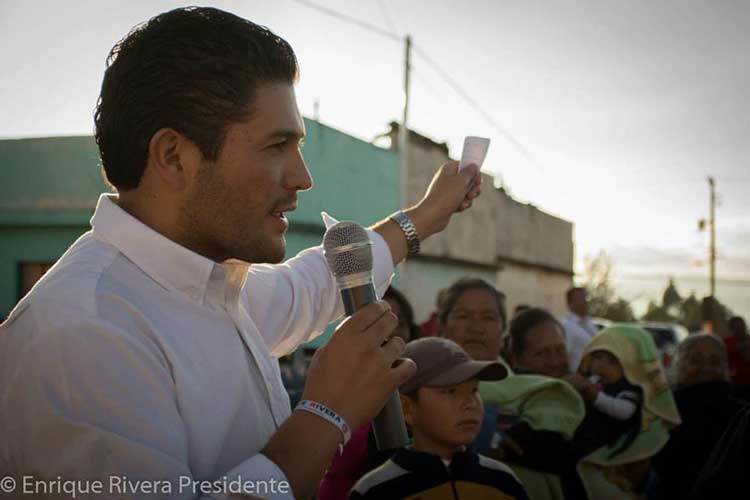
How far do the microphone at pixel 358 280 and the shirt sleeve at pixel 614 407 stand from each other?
3.07 m

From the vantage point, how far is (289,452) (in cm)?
125

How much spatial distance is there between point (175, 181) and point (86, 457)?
627 mm

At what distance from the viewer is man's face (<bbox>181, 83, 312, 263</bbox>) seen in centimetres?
149

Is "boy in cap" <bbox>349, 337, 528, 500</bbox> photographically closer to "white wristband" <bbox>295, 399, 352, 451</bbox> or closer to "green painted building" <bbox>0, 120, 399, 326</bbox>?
"white wristband" <bbox>295, 399, 352, 451</bbox>

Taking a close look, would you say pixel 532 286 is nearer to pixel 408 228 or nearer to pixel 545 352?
pixel 545 352

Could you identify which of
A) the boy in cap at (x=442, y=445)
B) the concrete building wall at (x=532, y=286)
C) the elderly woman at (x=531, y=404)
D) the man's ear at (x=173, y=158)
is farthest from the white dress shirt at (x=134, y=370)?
the concrete building wall at (x=532, y=286)

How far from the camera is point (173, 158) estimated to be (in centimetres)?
148

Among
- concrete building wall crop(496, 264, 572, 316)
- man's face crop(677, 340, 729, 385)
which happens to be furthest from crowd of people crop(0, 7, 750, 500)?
concrete building wall crop(496, 264, 572, 316)

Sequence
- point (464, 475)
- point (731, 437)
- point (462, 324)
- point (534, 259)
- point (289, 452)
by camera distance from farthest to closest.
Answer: point (534, 259) < point (462, 324) < point (731, 437) < point (464, 475) < point (289, 452)

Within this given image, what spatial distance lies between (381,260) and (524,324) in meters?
2.67

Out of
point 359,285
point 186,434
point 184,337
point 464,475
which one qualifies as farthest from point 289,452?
point 464,475

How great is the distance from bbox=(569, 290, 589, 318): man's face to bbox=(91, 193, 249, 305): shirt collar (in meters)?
7.90

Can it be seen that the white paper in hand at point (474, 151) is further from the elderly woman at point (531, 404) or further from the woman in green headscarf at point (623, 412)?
the woman in green headscarf at point (623, 412)

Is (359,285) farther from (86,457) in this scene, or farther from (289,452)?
(86,457)
